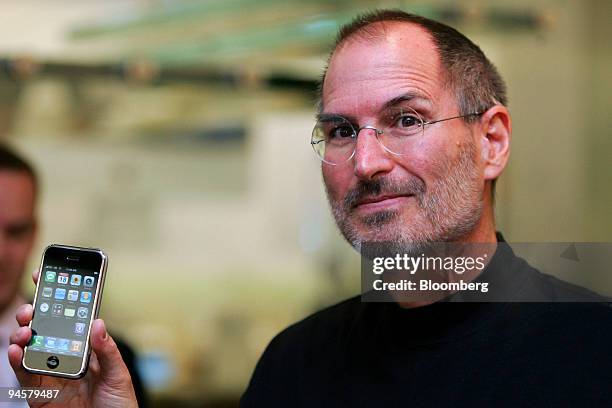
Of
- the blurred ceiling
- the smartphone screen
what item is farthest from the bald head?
the blurred ceiling

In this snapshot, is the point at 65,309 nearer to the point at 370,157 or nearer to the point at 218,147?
the point at 370,157

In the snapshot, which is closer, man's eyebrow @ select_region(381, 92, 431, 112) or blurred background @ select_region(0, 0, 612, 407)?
man's eyebrow @ select_region(381, 92, 431, 112)

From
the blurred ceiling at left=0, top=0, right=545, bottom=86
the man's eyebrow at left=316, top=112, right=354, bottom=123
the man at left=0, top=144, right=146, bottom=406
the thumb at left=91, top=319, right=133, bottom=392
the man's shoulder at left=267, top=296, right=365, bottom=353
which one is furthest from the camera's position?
the blurred ceiling at left=0, top=0, right=545, bottom=86

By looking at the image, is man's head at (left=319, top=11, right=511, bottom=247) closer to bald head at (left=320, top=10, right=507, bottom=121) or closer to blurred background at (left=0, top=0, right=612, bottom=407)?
bald head at (left=320, top=10, right=507, bottom=121)

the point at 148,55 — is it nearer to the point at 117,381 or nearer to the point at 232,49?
the point at 232,49

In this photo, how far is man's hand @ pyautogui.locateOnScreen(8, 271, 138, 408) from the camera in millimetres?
812

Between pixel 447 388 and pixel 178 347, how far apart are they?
1596mm

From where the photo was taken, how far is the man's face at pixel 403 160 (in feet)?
2.85

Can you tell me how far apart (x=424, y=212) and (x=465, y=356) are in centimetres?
16

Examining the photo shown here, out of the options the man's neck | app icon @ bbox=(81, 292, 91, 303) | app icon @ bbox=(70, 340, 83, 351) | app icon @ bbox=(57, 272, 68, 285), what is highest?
the man's neck

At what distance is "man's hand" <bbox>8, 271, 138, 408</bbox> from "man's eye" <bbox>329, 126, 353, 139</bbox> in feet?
1.10

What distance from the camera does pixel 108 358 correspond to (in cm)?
81

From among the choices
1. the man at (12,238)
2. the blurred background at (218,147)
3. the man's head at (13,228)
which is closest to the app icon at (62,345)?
the man at (12,238)

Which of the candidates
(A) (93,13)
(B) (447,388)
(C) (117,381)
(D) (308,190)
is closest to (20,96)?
(A) (93,13)
